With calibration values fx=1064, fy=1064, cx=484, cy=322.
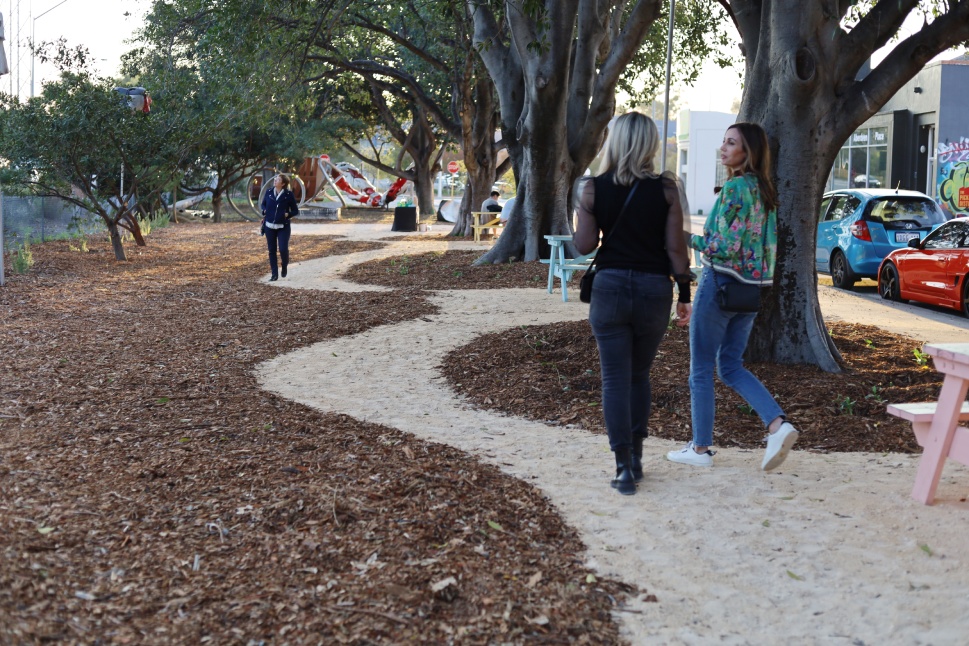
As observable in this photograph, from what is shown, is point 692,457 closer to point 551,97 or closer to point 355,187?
point 551,97

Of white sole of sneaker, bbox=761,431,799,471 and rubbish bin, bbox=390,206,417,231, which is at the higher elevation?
rubbish bin, bbox=390,206,417,231

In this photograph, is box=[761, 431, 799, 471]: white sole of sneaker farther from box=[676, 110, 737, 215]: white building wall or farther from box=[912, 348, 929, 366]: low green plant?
box=[676, 110, 737, 215]: white building wall

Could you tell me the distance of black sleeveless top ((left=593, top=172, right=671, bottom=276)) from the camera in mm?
4906

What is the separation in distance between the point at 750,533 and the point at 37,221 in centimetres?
2311

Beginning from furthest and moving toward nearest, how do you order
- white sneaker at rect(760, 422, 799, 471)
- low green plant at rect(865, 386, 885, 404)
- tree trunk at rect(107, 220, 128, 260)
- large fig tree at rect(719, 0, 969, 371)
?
tree trunk at rect(107, 220, 128, 260)
large fig tree at rect(719, 0, 969, 371)
low green plant at rect(865, 386, 885, 404)
white sneaker at rect(760, 422, 799, 471)

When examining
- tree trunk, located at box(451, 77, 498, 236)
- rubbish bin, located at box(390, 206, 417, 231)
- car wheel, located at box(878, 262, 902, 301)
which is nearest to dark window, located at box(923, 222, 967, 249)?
car wheel, located at box(878, 262, 902, 301)

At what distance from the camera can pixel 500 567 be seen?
4141mm

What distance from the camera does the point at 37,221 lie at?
2445 cm

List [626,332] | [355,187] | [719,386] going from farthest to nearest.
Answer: [355,187] < [719,386] < [626,332]

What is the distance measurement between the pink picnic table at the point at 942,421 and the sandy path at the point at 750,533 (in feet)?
0.48

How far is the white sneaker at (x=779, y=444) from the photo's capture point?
540cm

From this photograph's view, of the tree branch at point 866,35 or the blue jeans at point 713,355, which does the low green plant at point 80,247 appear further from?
the blue jeans at point 713,355

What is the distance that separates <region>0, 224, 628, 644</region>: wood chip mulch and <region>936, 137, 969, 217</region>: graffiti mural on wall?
26.3 meters

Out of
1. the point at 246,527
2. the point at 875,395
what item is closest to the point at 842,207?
the point at 875,395
